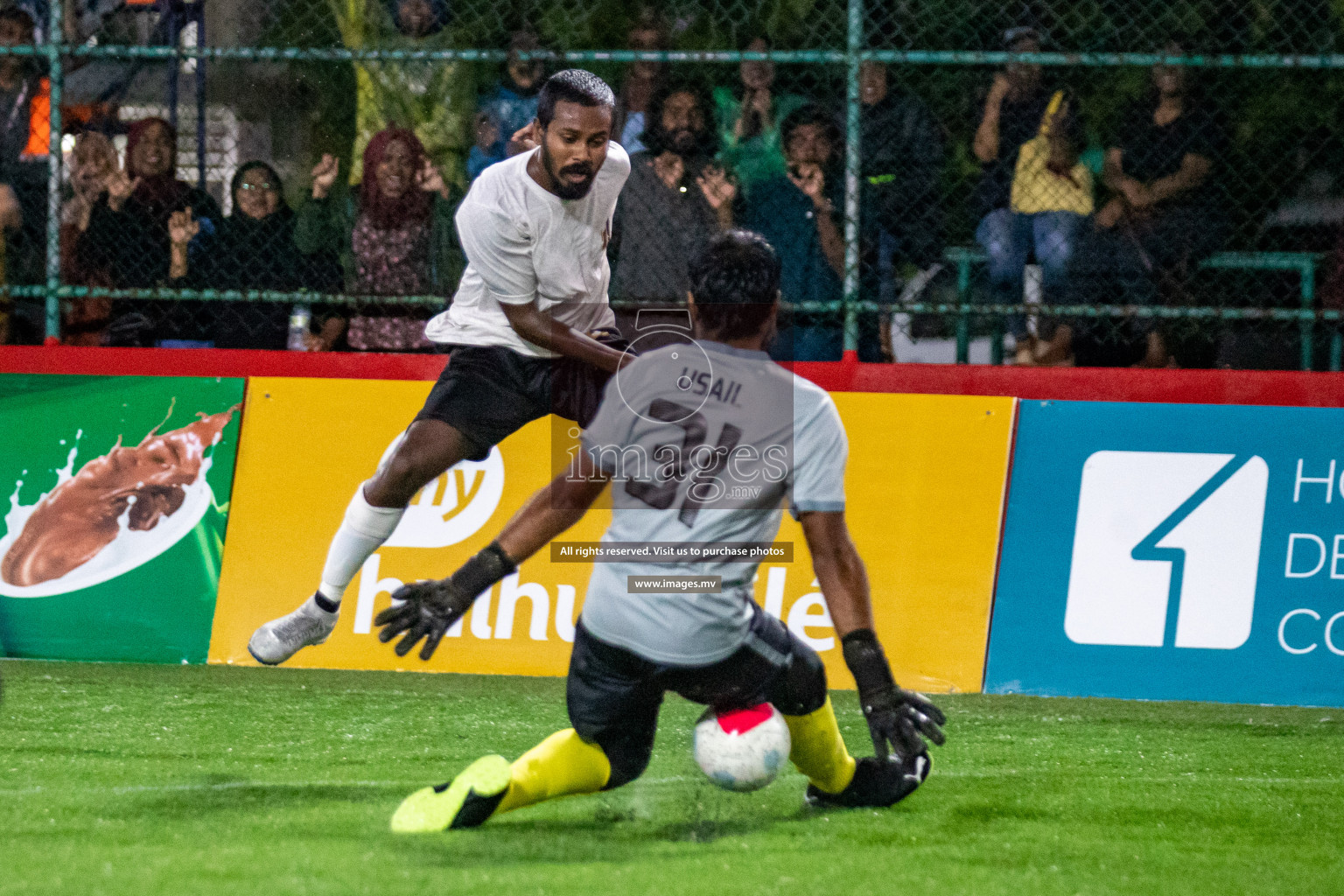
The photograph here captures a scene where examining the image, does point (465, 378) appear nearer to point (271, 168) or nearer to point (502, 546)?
point (502, 546)

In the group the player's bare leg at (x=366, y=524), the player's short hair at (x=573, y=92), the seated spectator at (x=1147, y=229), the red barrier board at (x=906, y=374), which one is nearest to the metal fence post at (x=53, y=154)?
the red barrier board at (x=906, y=374)

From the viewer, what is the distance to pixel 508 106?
22.6 ft

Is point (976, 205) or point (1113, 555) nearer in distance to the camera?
point (1113, 555)

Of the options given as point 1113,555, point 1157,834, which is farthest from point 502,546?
point 1113,555

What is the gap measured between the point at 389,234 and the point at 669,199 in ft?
4.30

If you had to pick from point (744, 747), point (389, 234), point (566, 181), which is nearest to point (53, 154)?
point (389, 234)

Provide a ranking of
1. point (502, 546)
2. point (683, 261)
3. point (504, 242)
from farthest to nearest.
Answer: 1. point (683, 261)
2. point (504, 242)
3. point (502, 546)

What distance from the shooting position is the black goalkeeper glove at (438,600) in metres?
4.00

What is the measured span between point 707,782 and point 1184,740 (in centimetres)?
181

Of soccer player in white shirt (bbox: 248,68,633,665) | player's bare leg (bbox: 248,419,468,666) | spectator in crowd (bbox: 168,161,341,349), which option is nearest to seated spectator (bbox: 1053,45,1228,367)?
soccer player in white shirt (bbox: 248,68,633,665)

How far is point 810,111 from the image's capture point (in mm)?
6711

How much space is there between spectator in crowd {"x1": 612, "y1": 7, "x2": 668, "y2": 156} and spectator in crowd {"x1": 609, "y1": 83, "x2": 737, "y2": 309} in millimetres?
40

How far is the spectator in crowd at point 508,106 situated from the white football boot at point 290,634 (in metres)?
2.48

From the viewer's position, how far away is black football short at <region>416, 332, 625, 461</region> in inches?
202
